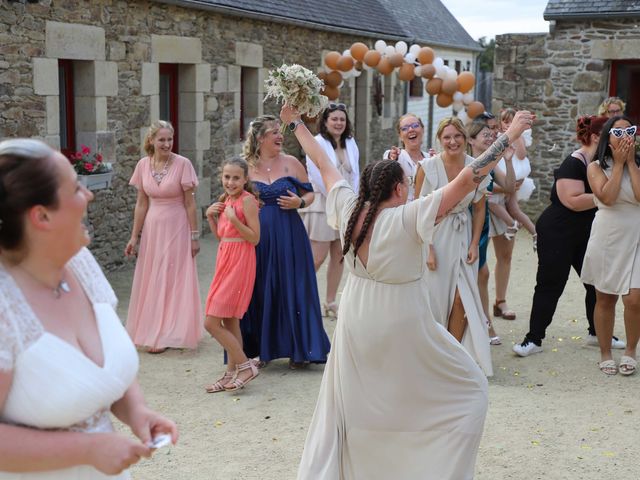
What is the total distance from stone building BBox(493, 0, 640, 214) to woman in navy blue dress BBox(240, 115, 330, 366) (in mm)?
8328

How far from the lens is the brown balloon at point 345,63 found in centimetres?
1527

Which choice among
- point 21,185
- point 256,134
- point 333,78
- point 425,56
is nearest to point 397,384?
point 21,185

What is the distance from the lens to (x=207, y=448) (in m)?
5.04

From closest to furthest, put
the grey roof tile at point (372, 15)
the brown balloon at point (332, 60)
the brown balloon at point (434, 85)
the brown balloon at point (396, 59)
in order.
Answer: the grey roof tile at point (372, 15) → the brown balloon at point (434, 85) → the brown balloon at point (396, 59) → the brown balloon at point (332, 60)

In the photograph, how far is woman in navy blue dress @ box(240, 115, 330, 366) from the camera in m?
6.40

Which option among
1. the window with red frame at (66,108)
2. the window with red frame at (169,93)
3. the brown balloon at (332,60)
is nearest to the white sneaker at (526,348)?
the window with red frame at (66,108)

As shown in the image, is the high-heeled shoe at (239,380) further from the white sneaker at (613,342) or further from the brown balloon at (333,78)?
the brown balloon at (333,78)

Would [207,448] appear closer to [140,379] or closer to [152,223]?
[140,379]

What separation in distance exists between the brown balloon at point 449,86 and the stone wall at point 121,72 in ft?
9.74

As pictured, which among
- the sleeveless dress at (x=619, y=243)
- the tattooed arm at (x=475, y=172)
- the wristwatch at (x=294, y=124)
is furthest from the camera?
the sleeveless dress at (x=619, y=243)

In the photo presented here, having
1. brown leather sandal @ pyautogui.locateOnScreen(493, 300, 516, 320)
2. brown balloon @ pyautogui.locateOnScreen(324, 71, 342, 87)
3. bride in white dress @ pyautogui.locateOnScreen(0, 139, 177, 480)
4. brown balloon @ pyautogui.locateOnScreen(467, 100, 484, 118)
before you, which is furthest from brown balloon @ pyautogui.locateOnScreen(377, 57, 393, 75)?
bride in white dress @ pyautogui.locateOnScreen(0, 139, 177, 480)

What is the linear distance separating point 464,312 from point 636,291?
1346mm

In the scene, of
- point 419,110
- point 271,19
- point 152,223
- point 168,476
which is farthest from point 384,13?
point 168,476

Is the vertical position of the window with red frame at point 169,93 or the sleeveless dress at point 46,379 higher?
the window with red frame at point 169,93
